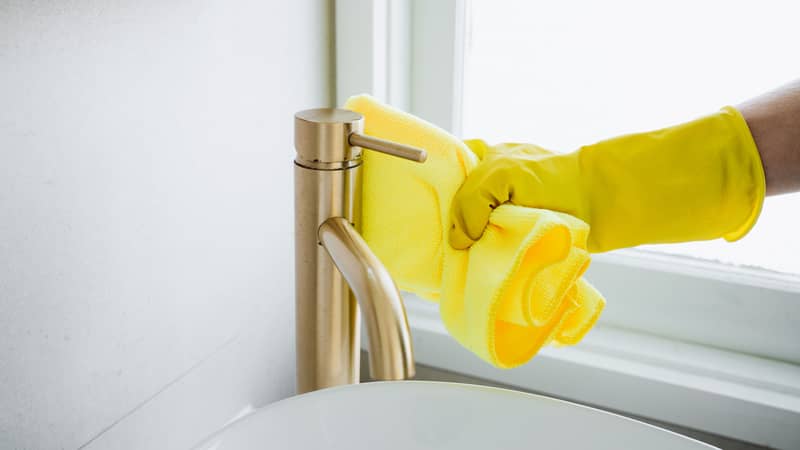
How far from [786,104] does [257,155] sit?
1.54 feet

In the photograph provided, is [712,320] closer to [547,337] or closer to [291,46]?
[547,337]

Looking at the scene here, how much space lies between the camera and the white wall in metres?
0.47

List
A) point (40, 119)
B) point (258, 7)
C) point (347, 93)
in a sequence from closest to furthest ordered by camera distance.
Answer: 1. point (40, 119)
2. point (258, 7)
3. point (347, 93)

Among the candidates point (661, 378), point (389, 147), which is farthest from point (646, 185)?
point (661, 378)

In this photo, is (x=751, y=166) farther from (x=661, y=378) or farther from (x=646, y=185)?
(x=661, y=378)

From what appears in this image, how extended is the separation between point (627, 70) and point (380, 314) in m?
0.56

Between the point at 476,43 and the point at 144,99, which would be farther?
the point at 476,43

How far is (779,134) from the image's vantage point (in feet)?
1.73

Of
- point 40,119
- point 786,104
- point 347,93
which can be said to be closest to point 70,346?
point 40,119

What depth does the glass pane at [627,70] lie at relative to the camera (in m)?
0.79

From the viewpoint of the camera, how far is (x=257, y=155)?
696 mm

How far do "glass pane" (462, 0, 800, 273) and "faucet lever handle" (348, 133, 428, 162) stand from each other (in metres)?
0.48

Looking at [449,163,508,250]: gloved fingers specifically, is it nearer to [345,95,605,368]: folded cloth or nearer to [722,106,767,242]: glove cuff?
[345,95,605,368]: folded cloth

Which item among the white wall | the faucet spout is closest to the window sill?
the white wall
